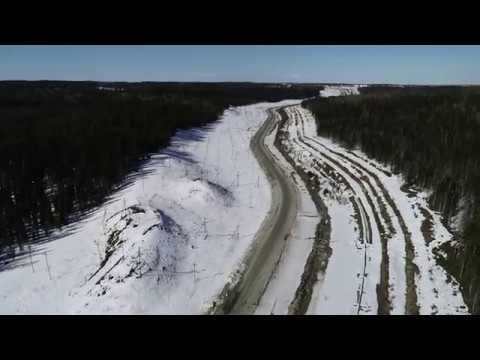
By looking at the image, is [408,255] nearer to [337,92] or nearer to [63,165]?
[63,165]

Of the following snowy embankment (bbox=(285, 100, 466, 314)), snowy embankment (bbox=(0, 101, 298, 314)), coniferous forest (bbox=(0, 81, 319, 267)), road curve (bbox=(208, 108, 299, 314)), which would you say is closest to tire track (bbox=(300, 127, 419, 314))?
snowy embankment (bbox=(285, 100, 466, 314))

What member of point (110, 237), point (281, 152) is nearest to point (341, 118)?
point (281, 152)

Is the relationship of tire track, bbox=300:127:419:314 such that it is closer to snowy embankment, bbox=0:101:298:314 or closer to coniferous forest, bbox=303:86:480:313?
coniferous forest, bbox=303:86:480:313

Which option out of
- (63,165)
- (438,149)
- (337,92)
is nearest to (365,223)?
(438,149)

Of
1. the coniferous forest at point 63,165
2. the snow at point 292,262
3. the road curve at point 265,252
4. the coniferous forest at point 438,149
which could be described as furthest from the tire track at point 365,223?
the coniferous forest at point 63,165
